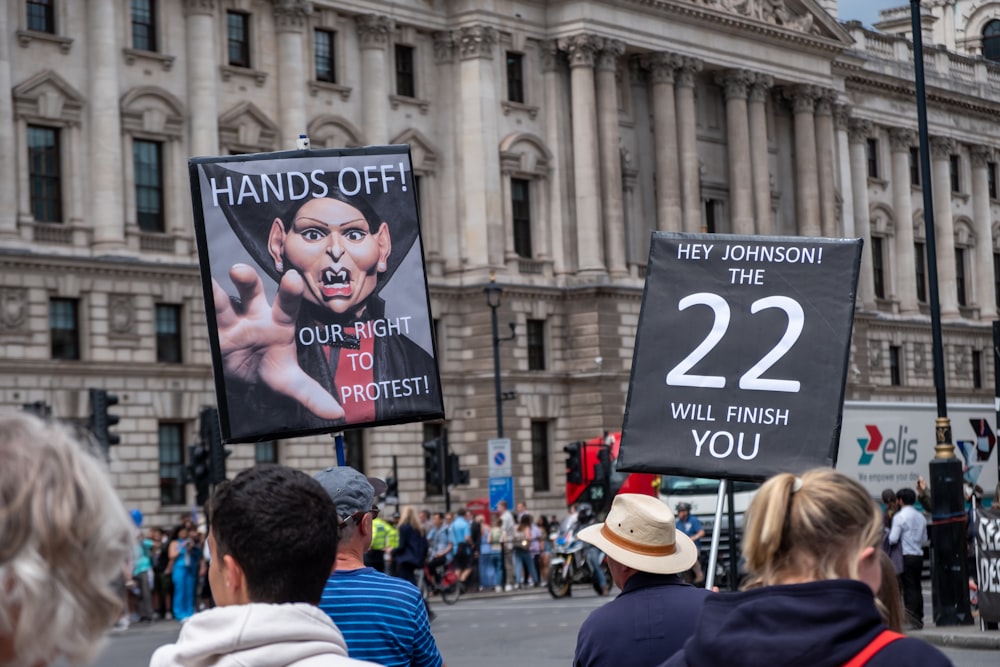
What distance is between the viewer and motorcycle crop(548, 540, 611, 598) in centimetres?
3653

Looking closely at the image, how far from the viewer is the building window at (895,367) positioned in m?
74.5

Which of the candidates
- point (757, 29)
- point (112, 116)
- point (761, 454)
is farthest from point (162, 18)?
point (761, 454)

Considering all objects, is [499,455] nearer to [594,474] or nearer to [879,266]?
[594,474]

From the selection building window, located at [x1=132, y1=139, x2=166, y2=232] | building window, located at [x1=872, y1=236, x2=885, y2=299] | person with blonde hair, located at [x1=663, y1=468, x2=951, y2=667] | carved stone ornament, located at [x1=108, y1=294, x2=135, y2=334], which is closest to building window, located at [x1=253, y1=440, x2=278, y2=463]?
carved stone ornament, located at [x1=108, y1=294, x2=135, y2=334]

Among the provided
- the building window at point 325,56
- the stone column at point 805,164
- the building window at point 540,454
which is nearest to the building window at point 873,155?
the stone column at point 805,164

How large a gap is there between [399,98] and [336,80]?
206 centimetres

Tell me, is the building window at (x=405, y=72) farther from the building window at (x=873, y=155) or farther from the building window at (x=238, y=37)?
the building window at (x=873, y=155)

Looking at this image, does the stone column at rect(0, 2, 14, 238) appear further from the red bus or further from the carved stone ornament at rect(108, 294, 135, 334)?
the red bus

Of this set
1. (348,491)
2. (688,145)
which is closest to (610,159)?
(688,145)

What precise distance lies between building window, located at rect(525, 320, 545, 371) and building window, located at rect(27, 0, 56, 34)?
57.4 ft

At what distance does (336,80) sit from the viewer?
53781mm

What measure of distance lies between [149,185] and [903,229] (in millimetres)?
35944

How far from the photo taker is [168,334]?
1923 inches

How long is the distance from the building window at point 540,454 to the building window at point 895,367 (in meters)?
21.4
